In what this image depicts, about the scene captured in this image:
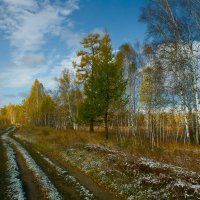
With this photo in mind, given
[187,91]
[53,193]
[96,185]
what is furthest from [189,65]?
[53,193]

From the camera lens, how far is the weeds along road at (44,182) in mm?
10555

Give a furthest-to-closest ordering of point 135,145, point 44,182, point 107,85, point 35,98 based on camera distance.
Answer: point 35,98
point 107,85
point 135,145
point 44,182

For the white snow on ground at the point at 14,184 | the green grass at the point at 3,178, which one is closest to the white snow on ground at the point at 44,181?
the white snow on ground at the point at 14,184

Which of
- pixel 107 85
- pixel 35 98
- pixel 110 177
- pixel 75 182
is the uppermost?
pixel 35 98

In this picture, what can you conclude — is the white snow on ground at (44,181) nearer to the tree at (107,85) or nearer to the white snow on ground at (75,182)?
the white snow on ground at (75,182)

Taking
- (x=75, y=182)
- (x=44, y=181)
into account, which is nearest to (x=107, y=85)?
(x=75, y=182)

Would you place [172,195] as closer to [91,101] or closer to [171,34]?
[171,34]

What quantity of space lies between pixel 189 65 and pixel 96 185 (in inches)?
400

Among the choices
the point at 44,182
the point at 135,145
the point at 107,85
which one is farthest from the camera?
the point at 107,85

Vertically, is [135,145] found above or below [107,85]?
below

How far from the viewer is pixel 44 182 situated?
1241cm

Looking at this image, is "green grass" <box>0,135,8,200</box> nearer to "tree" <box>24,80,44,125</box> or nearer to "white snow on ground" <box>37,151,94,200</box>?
"white snow on ground" <box>37,151,94,200</box>

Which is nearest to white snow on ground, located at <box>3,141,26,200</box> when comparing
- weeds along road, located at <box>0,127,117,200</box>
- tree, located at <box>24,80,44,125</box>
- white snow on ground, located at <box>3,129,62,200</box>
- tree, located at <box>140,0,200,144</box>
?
weeds along road, located at <box>0,127,117,200</box>

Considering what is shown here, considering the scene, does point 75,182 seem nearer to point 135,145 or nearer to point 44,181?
point 44,181
